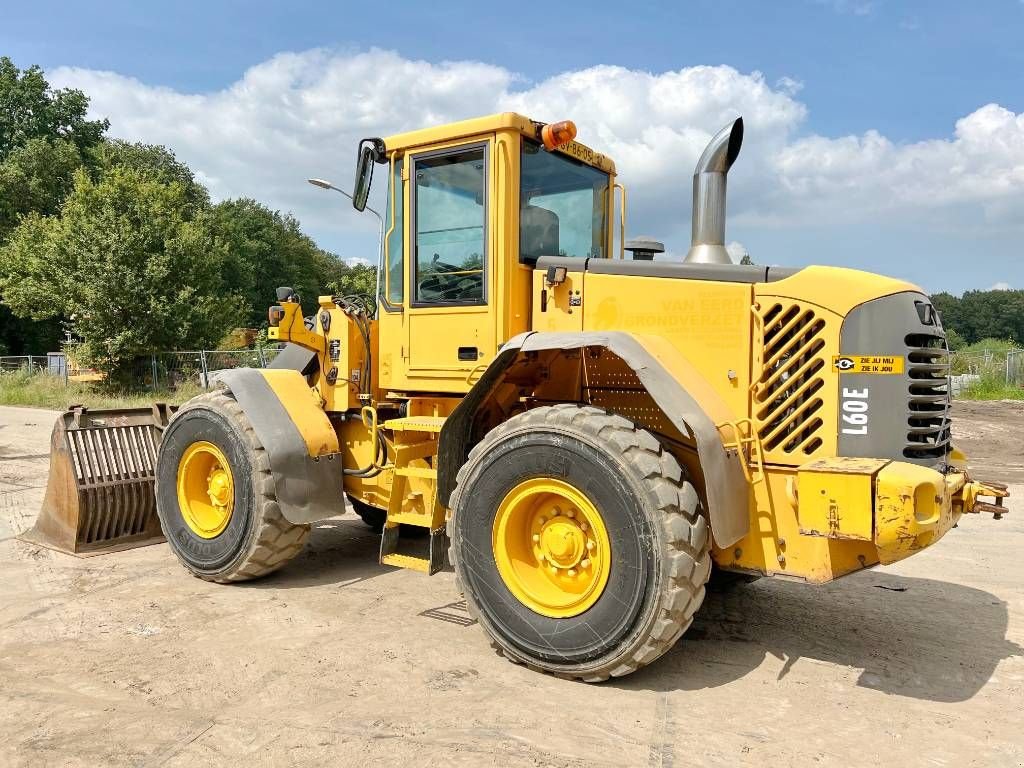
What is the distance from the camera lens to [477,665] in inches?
159

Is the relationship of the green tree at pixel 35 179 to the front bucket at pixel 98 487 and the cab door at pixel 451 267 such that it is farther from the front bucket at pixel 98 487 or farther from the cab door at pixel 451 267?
the cab door at pixel 451 267

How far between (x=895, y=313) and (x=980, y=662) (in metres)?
2.04

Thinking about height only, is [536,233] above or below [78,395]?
above

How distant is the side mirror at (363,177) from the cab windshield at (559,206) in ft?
3.72

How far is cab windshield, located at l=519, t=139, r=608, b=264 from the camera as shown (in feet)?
15.8

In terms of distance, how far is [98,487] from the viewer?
6309 mm

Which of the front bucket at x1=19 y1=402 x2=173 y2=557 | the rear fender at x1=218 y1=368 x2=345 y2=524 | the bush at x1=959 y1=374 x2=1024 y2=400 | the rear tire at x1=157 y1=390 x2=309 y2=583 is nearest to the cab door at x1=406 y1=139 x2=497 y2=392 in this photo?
the rear fender at x1=218 y1=368 x2=345 y2=524

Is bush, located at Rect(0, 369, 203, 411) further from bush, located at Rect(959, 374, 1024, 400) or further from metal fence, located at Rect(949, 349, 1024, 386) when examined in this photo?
metal fence, located at Rect(949, 349, 1024, 386)

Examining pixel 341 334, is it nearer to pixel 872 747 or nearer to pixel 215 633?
pixel 215 633

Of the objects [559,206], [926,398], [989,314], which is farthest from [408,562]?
[989,314]

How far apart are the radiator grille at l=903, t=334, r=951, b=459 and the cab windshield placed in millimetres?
2170

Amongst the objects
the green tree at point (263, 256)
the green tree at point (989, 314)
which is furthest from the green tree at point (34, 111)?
the green tree at point (989, 314)

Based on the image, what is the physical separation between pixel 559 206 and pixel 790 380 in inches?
79.6

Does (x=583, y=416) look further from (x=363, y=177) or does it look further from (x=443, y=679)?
(x=363, y=177)
